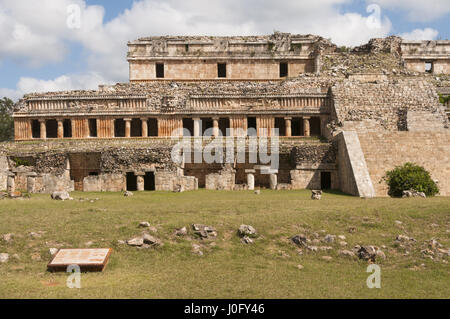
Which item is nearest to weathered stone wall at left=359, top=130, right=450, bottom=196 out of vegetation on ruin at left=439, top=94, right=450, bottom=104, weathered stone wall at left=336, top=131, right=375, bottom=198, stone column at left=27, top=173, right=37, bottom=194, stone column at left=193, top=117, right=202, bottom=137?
weathered stone wall at left=336, top=131, right=375, bottom=198

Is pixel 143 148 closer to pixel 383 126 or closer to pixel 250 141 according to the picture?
pixel 250 141

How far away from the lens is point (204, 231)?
10977mm

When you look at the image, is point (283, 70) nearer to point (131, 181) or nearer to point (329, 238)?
point (131, 181)

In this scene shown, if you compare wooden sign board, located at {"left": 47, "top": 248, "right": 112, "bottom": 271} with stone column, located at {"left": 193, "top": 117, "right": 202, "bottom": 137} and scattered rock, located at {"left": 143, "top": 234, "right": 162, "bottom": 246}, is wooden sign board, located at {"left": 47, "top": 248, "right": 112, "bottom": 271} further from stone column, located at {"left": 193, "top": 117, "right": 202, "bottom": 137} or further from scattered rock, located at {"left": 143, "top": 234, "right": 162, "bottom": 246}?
stone column, located at {"left": 193, "top": 117, "right": 202, "bottom": 137}

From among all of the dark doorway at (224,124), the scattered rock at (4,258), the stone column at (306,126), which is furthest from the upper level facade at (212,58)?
the scattered rock at (4,258)

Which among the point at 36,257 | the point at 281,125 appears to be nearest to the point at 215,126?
the point at 281,125

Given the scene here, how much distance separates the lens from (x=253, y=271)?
907 cm

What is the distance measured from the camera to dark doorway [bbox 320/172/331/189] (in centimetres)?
2227

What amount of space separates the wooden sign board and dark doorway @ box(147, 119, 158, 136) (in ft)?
67.3

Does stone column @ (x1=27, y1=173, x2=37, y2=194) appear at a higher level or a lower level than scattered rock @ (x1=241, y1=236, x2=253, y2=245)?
higher

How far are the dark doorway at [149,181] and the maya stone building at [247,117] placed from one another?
2.7 inches

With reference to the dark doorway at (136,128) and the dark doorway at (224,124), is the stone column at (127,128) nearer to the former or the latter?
the dark doorway at (136,128)

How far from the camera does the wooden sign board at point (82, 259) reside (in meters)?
8.95
